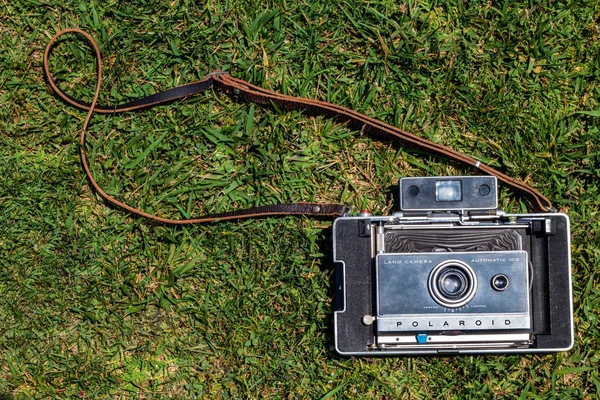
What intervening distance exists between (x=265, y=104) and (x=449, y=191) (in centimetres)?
120

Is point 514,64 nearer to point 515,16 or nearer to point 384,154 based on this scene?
point 515,16

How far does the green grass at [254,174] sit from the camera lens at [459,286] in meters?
0.61

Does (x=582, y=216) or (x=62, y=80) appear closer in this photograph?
(x=582, y=216)

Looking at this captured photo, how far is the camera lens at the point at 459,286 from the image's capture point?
142 inches

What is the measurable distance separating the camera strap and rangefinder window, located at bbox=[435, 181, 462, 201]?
0.40 metres

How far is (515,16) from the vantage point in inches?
165

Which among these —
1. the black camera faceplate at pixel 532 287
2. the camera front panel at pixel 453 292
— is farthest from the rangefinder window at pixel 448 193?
the camera front panel at pixel 453 292

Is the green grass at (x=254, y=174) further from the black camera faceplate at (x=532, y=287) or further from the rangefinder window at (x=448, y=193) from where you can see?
the rangefinder window at (x=448, y=193)

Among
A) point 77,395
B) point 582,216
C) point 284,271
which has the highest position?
point 582,216

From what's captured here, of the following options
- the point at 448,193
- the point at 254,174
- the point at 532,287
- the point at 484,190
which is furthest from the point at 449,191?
the point at 254,174

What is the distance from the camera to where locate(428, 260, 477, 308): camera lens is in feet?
11.8

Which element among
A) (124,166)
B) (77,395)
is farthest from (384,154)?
(77,395)

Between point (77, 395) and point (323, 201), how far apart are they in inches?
70.9

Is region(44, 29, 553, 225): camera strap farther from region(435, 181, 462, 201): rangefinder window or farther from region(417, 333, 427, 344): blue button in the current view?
region(417, 333, 427, 344): blue button
